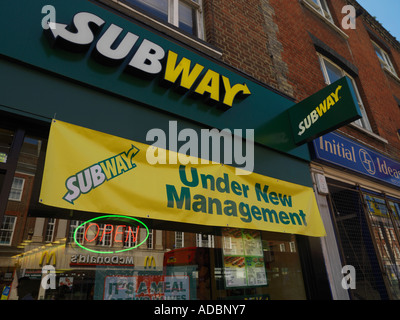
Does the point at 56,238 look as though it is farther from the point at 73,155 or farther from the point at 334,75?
the point at 334,75

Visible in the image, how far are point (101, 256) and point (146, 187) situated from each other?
0.81 metres

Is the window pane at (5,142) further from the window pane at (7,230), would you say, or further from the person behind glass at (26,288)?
the person behind glass at (26,288)

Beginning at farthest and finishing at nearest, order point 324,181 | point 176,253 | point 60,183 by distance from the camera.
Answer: point 324,181 < point 176,253 < point 60,183

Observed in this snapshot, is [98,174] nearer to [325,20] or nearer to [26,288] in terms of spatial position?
[26,288]

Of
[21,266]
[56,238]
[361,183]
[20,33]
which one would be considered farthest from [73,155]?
[361,183]

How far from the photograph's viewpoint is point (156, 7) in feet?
15.5

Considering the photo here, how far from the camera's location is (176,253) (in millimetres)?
3246

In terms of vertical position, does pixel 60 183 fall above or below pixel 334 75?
below

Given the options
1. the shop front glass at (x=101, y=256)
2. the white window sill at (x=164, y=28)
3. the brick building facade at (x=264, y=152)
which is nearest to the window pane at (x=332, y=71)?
the brick building facade at (x=264, y=152)

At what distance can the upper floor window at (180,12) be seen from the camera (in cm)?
466

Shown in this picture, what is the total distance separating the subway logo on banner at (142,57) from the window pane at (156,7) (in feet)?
4.57

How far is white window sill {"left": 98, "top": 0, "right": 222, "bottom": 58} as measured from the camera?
148 inches

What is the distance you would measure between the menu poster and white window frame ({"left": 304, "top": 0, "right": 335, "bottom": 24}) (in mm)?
7534

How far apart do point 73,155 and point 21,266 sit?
3.51ft
